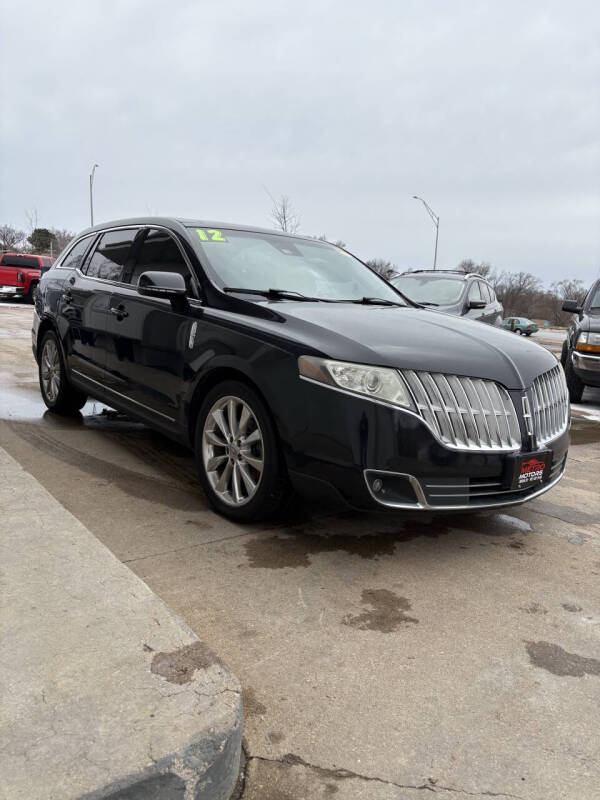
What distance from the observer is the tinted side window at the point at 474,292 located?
1072 cm

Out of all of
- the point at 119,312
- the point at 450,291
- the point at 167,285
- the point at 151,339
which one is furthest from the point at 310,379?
the point at 450,291

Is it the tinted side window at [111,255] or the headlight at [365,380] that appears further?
the tinted side window at [111,255]

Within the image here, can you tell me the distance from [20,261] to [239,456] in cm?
2600

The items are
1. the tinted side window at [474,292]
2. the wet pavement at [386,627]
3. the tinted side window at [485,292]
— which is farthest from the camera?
the tinted side window at [485,292]

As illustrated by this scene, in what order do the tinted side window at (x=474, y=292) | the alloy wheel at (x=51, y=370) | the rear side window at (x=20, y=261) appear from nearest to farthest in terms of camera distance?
the alloy wheel at (x=51, y=370) < the tinted side window at (x=474, y=292) < the rear side window at (x=20, y=261)

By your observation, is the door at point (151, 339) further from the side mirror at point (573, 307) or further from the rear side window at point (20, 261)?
the rear side window at point (20, 261)

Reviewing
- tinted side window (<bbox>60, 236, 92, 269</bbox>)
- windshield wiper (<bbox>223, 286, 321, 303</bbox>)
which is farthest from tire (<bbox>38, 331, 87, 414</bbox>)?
windshield wiper (<bbox>223, 286, 321, 303</bbox>)

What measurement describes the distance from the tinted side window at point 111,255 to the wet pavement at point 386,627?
4.85 feet

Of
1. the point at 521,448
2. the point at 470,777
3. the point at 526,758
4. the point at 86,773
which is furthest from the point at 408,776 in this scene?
the point at 521,448

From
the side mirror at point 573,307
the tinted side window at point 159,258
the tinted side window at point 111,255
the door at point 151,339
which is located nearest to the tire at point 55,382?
the tinted side window at point 111,255

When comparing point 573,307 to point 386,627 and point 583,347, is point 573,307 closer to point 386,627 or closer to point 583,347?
point 583,347

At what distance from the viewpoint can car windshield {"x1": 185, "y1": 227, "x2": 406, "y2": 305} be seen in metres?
4.26

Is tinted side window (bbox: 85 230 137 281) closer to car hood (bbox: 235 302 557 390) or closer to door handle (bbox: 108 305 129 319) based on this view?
door handle (bbox: 108 305 129 319)

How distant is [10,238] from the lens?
62.9 metres
